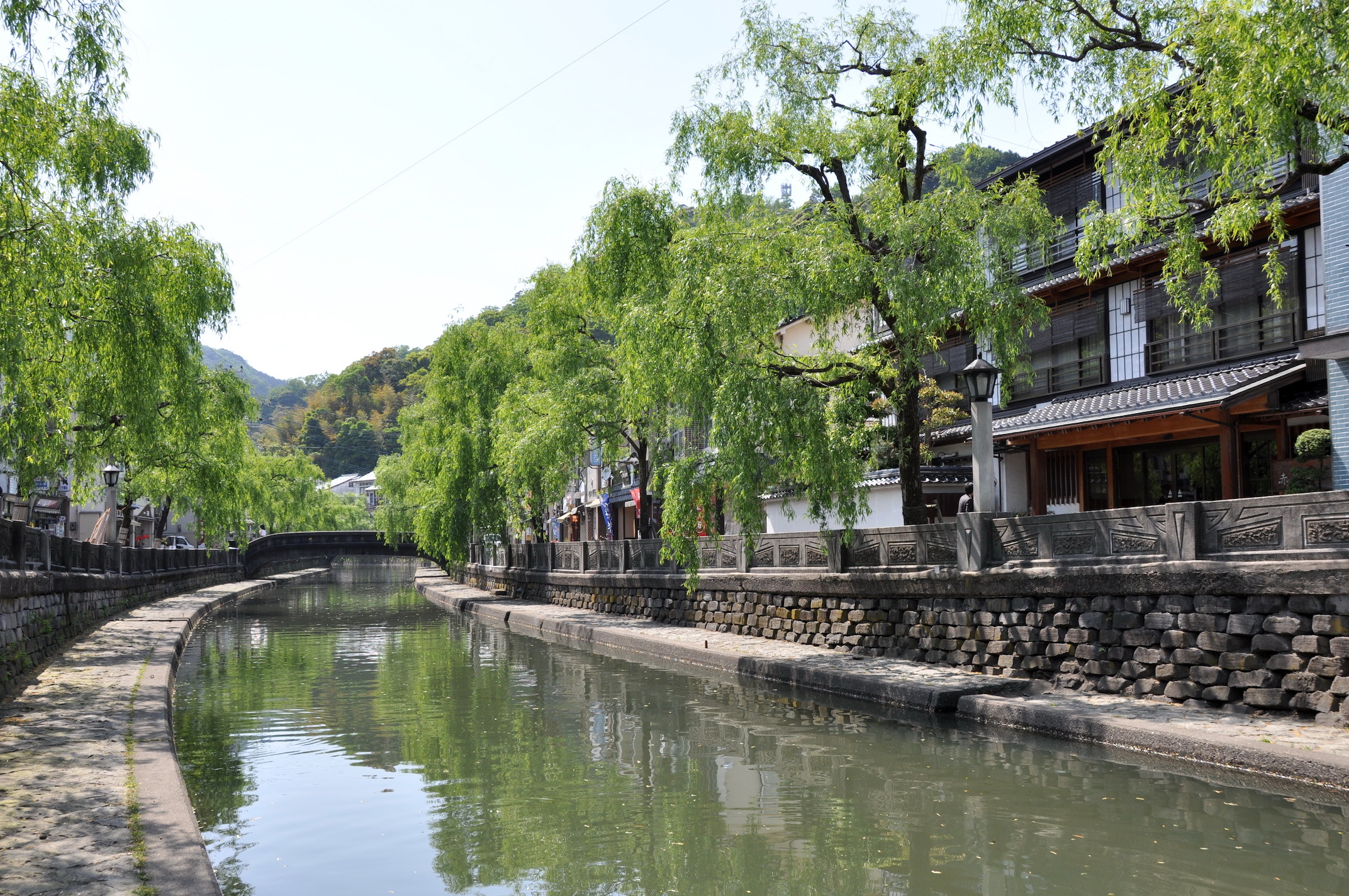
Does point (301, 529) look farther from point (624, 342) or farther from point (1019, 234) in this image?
point (1019, 234)

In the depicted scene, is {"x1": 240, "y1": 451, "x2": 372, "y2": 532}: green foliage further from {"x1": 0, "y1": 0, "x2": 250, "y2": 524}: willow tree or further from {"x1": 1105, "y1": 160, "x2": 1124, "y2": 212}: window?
{"x1": 1105, "y1": 160, "x2": 1124, "y2": 212}: window

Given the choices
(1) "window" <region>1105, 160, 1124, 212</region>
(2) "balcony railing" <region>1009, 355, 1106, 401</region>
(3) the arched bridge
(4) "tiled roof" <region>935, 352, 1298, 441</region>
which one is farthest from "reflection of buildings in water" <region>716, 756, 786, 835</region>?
(3) the arched bridge

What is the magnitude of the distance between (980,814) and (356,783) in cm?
545

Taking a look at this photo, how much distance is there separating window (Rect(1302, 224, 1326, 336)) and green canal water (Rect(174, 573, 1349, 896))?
36.0ft

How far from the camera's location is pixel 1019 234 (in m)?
15.5

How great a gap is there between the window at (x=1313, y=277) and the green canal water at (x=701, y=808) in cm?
1098

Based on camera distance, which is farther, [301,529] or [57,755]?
[301,529]

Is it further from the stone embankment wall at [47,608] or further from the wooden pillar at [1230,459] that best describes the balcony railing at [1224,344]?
the stone embankment wall at [47,608]

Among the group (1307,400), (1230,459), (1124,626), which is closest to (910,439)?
(1124,626)

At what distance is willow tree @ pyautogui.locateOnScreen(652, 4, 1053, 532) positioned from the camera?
1490 centimetres

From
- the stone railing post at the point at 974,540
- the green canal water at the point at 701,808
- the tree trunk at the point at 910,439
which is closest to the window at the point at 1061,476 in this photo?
the tree trunk at the point at 910,439

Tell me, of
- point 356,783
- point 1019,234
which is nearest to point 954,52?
point 1019,234

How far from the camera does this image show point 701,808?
28.3 feet

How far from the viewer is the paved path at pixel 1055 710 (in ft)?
29.2
